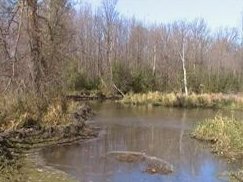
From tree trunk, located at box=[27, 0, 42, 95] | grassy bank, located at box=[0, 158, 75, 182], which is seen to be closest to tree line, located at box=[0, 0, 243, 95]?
tree trunk, located at box=[27, 0, 42, 95]

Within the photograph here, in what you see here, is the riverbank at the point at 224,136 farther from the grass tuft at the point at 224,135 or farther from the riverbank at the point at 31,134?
the riverbank at the point at 31,134

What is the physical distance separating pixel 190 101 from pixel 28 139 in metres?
22.8

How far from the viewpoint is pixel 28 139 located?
15820mm

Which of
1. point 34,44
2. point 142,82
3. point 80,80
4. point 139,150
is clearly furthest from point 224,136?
point 80,80

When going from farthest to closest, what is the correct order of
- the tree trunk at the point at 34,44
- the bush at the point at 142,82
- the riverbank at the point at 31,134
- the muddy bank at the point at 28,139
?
the bush at the point at 142,82, the tree trunk at the point at 34,44, the muddy bank at the point at 28,139, the riverbank at the point at 31,134

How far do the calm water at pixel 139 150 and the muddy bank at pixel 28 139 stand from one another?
61 centimetres

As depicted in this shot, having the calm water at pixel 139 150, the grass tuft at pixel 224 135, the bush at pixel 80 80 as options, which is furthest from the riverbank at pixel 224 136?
the bush at pixel 80 80

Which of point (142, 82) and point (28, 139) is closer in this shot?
point (28, 139)

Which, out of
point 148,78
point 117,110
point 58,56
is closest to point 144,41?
point 148,78

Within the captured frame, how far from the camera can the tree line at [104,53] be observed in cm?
2006

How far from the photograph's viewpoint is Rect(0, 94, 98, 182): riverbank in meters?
11.3

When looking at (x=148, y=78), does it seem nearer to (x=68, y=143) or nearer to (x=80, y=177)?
(x=68, y=143)

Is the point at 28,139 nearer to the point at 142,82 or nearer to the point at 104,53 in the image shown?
the point at 142,82

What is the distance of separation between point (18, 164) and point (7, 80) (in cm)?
760
